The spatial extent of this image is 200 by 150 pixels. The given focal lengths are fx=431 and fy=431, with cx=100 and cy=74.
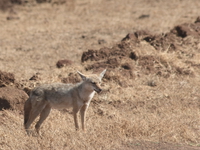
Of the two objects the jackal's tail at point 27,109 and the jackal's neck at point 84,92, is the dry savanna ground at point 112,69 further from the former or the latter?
the jackal's neck at point 84,92

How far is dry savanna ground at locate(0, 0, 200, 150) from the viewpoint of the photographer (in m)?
7.38

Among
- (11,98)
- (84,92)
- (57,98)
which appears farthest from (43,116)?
(11,98)

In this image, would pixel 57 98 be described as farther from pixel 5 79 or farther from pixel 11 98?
pixel 5 79

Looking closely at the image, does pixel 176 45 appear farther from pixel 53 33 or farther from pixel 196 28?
pixel 53 33

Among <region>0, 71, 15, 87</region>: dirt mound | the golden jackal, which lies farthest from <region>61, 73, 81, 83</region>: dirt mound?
the golden jackal

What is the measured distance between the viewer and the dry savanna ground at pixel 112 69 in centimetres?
738

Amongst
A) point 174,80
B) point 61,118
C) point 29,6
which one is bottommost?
point 29,6

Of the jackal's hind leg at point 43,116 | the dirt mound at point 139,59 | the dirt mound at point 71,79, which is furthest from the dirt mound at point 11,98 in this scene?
the dirt mound at point 139,59

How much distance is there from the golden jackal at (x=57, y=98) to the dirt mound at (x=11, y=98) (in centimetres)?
121

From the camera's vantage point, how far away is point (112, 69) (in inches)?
470

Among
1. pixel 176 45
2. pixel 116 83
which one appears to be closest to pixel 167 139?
pixel 116 83

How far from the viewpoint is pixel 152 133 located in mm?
7645

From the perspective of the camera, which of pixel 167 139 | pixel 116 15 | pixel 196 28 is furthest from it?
pixel 116 15

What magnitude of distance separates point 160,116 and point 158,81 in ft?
8.19
